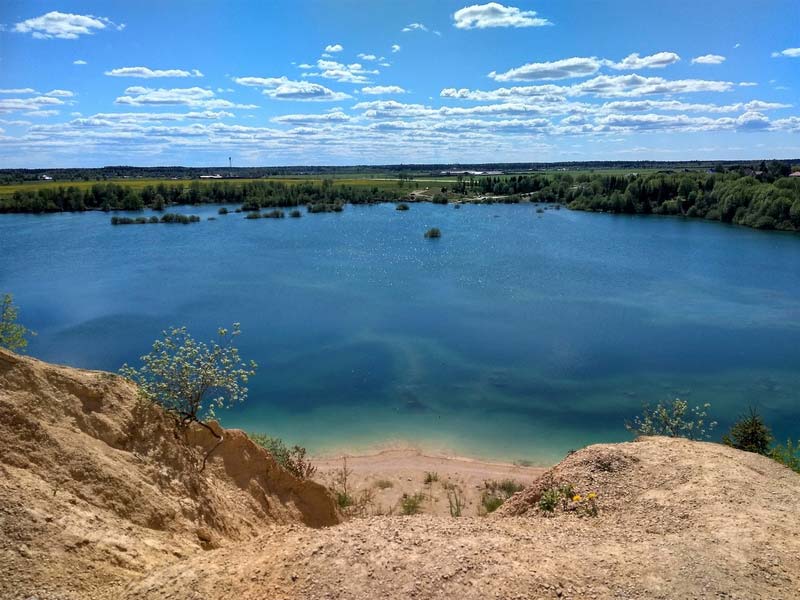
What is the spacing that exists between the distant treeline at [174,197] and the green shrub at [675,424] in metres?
89.0

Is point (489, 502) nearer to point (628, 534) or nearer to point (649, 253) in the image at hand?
point (628, 534)

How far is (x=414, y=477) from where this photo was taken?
61.4ft

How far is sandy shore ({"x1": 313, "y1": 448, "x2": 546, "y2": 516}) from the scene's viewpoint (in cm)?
1694

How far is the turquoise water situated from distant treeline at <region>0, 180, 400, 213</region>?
2451cm

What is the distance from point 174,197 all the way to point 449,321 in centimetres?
8809

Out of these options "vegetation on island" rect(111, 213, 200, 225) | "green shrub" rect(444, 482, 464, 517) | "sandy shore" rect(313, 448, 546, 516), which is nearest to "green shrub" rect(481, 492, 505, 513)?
"sandy shore" rect(313, 448, 546, 516)

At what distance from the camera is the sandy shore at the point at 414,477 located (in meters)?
16.9

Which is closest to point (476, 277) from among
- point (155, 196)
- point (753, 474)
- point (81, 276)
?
point (81, 276)

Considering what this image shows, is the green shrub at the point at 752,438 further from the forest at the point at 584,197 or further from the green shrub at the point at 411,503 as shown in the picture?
the forest at the point at 584,197

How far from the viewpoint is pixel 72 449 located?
8.71 metres

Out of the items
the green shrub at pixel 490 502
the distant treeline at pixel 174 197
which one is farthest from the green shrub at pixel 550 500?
the distant treeline at pixel 174 197

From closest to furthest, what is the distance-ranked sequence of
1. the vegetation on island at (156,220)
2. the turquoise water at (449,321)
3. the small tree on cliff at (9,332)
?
the small tree on cliff at (9,332) < the turquoise water at (449,321) < the vegetation on island at (156,220)

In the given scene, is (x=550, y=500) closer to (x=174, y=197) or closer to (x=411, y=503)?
(x=411, y=503)

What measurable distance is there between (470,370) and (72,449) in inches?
871
